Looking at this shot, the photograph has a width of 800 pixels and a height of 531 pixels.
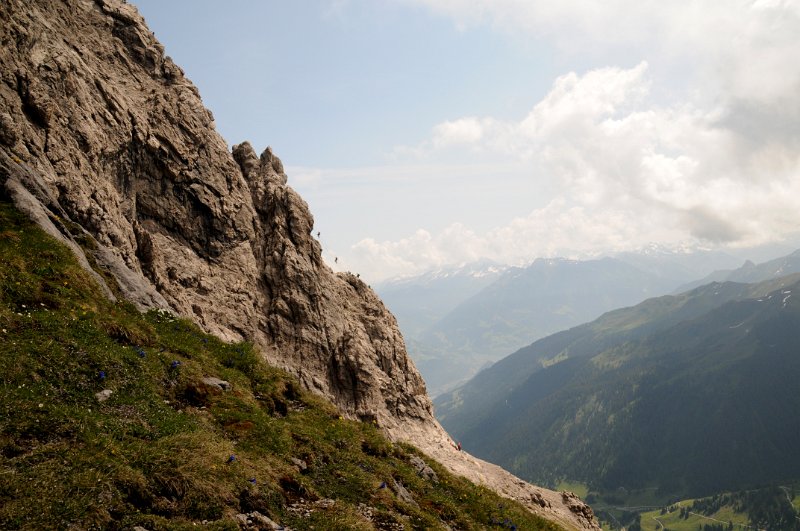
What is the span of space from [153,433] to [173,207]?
36.5m

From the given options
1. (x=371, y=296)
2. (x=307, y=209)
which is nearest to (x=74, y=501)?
(x=307, y=209)

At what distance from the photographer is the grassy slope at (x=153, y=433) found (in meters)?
13.8

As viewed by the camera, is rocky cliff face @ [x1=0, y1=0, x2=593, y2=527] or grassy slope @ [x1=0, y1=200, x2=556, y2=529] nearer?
grassy slope @ [x1=0, y1=200, x2=556, y2=529]

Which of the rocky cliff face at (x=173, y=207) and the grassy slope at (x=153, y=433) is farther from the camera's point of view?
the rocky cliff face at (x=173, y=207)

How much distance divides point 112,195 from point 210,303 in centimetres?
1301

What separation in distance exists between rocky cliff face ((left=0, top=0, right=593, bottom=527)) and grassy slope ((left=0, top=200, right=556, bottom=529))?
477 centimetres

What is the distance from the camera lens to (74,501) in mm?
12820

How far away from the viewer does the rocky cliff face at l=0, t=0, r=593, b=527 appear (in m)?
35.6

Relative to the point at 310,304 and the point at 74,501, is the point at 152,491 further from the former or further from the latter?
the point at 310,304

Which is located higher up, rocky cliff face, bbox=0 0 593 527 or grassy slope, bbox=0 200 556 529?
rocky cliff face, bbox=0 0 593 527

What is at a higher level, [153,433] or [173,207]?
[173,207]

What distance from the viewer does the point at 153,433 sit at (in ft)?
57.3

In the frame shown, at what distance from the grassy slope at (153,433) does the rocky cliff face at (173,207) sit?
4.77 meters

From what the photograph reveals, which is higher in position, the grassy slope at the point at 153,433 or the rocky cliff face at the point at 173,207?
the rocky cliff face at the point at 173,207
